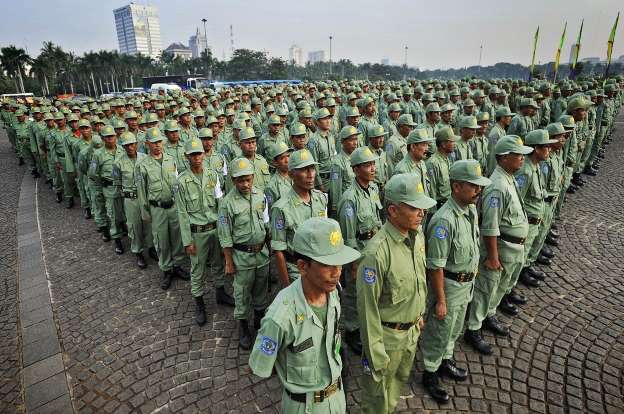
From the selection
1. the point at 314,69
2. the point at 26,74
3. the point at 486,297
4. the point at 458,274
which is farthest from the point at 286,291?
the point at 314,69

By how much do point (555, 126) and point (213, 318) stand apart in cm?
590

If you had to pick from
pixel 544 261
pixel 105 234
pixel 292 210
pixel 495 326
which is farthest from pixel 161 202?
pixel 544 261

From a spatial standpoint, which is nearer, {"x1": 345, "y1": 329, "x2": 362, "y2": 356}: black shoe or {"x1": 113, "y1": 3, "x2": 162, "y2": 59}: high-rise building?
{"x1": 345, "y1": 329, "x2": 362, "y2": 356}: black shoe

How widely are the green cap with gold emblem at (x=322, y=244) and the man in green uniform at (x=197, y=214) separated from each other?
3.25 m

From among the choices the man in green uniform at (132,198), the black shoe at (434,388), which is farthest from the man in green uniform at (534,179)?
the man in green uniform at (132,198)

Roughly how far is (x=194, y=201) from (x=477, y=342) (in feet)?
13.1

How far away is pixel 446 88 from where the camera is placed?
18.2m

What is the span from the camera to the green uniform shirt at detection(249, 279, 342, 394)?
2.08 metres

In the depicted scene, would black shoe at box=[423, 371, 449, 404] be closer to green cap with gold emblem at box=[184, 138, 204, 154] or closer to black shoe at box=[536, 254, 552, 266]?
black shoe at box=[536, 254, 552, 266]

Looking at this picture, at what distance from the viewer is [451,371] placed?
3795 millimetres

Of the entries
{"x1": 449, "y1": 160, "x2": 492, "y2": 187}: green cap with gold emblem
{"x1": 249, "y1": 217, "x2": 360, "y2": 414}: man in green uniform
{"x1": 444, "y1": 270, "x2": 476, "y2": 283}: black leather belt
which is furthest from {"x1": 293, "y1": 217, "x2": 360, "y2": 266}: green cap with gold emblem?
{"x1": 444, "y1": 270, "x2": 476, "y2": 283}: black leather belt

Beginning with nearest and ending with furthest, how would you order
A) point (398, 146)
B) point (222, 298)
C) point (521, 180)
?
1. point (521, 180)
2. point (222, 298)
3. point (398, 146)

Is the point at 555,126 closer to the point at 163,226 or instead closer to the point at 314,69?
the point at 163,226

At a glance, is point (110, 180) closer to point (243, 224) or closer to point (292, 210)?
point (243, 224)
